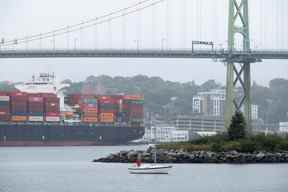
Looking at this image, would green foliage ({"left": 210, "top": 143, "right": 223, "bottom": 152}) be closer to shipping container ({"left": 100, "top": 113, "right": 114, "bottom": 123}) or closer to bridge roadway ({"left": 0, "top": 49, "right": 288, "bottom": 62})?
bridge roadway ({"left": 0, "top": 49, "right": 288, "bottom": 62})

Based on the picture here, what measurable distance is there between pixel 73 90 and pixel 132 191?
11256 cm

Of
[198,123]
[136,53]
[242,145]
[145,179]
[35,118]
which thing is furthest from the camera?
[198,123]

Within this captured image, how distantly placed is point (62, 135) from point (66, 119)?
333 cm

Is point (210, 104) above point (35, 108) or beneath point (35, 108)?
beneath

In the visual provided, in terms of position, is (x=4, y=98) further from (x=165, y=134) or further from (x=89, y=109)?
(x=165, y=134)

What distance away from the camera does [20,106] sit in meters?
94.6

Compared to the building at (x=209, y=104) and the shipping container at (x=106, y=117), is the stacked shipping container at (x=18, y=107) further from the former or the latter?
the building at (x=209, y=104)

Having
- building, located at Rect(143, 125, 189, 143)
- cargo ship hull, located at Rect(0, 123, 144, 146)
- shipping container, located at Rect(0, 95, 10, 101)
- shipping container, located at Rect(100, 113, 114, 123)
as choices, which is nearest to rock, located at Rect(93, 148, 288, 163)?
cargo ship hull, located at Rect(0, 123, 144, 146)

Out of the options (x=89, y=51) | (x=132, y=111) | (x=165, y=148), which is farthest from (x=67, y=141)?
(x=165, y=148)

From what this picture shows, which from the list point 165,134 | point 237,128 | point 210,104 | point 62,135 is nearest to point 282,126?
point 165,134

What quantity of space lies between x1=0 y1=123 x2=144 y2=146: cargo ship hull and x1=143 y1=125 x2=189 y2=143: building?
1056 centimetres

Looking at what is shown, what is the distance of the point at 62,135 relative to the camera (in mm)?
93062

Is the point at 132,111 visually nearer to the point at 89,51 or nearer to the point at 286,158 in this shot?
the point at 89,51

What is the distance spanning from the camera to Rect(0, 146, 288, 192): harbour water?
36.4 metres
